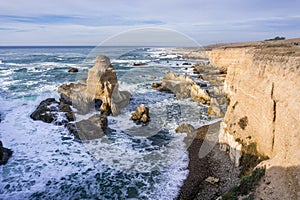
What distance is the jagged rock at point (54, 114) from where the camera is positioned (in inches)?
802

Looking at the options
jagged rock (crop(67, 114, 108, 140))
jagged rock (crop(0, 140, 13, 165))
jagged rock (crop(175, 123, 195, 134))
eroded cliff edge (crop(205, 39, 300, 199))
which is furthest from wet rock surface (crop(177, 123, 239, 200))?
jagged rock (crop(0, 140, 13, 165))

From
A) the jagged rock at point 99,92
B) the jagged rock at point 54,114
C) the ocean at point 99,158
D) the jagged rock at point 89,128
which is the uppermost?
the jagged rock at point 99,92

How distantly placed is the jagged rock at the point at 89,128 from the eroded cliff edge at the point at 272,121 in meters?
9.58

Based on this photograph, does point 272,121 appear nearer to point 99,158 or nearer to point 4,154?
point 99,158

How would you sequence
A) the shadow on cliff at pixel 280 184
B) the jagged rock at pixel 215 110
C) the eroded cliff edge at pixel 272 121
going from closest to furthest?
1. the shadow on cliff at pixel 280 184
2. the eroded cliff edge at pixel 272 121
3. the jagged rock at pixel 215 110

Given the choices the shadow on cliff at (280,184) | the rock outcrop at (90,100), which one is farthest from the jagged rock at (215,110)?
the shadow on cliff at (280,184)

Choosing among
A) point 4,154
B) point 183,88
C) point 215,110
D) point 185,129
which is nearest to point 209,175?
point 185,129

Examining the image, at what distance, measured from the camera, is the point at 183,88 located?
3095cm

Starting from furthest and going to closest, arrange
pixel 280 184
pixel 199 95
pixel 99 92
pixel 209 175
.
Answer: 1. pixel 199 95
2. pixel 99 92
3. pixel 209 175
4. pixel 280 184

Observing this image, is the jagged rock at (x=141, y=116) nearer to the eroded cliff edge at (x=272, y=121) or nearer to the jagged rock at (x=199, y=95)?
the eroded cliff edge at (x=272, y=121)

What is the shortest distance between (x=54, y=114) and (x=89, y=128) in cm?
449

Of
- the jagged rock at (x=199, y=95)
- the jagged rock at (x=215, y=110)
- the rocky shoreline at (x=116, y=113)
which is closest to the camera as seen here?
the rocky shoreline at (x=116, y=113)

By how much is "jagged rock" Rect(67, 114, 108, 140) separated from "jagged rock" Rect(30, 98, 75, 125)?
1.50m

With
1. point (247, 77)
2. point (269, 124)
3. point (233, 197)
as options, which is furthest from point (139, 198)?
point (247, 77)
